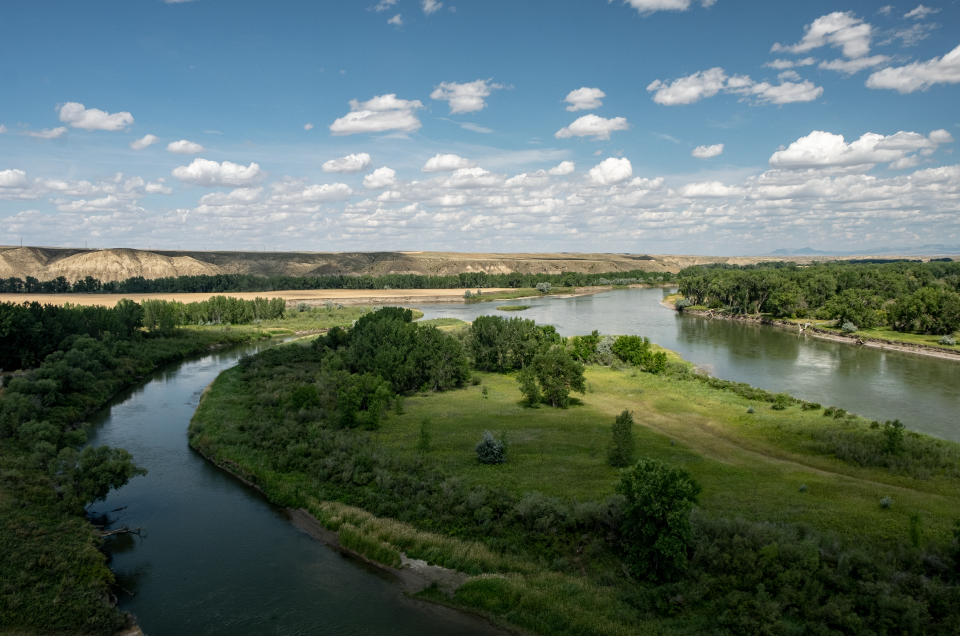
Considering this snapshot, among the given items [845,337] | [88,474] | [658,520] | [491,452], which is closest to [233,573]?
[88,474]

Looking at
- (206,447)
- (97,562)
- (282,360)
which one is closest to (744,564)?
(97,562)

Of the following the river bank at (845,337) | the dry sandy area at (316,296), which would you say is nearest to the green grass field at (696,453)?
the river bank at (845,337)

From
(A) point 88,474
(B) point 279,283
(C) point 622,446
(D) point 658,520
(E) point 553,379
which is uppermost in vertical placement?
(B) point 279,283

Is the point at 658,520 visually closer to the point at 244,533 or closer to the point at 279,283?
the point at 244,533

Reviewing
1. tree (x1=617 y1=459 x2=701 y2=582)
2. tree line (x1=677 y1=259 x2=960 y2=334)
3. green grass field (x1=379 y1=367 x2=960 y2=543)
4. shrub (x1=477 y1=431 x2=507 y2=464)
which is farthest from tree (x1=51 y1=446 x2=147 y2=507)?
tree line (x1=677 y1=259 x2=960 y2=334)

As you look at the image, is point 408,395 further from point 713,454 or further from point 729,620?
point 729,620

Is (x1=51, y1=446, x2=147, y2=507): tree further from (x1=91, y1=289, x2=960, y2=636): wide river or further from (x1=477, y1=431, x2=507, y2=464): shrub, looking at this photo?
(x1=477, y1=431, x2=507, y2=464): shrub

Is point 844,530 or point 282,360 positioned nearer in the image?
point 844,530
